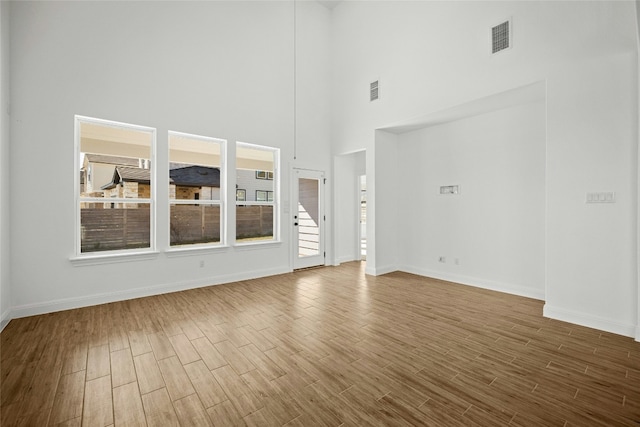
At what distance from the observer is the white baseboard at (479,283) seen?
425 centimetres

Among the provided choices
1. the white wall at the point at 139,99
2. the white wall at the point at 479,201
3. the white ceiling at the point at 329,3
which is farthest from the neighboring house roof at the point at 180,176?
the white ceiling at the point at 329,3

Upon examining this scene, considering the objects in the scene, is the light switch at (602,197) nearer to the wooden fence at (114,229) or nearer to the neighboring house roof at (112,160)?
the wooden fence at (114,229)

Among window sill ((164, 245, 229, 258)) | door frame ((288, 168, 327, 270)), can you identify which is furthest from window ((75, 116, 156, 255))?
door frame ((288, 168, 327, 270))

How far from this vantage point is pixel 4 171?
3.32 metres

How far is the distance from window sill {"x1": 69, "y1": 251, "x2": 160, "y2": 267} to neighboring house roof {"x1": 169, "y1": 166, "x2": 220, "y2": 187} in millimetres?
1270

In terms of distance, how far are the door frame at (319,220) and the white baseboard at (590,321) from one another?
13.7 ft

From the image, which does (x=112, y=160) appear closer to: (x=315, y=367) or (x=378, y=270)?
(x=315, y=367)

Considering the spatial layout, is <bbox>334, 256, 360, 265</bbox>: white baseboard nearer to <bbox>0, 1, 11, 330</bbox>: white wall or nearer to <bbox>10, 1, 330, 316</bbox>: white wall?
<bbox>10, 1, 330, 316</bbox>: white wall

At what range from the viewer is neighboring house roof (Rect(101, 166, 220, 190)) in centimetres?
434

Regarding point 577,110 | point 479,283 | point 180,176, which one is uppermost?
point 577,110

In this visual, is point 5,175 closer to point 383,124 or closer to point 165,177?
Result: point 165,177

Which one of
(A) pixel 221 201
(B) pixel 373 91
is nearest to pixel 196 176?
(A) pixel 221 201

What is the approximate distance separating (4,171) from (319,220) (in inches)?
197

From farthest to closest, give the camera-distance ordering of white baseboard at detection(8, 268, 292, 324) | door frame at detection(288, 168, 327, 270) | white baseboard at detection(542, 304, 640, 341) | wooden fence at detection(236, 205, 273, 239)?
door frame at detection(288, 168, 327, 270) → wooden fence at detection(236, 205, 273, 239) → white baseboard at detection(8, 268, 292, 324) → white baseboard at detection(542, 304, 640, 341)
